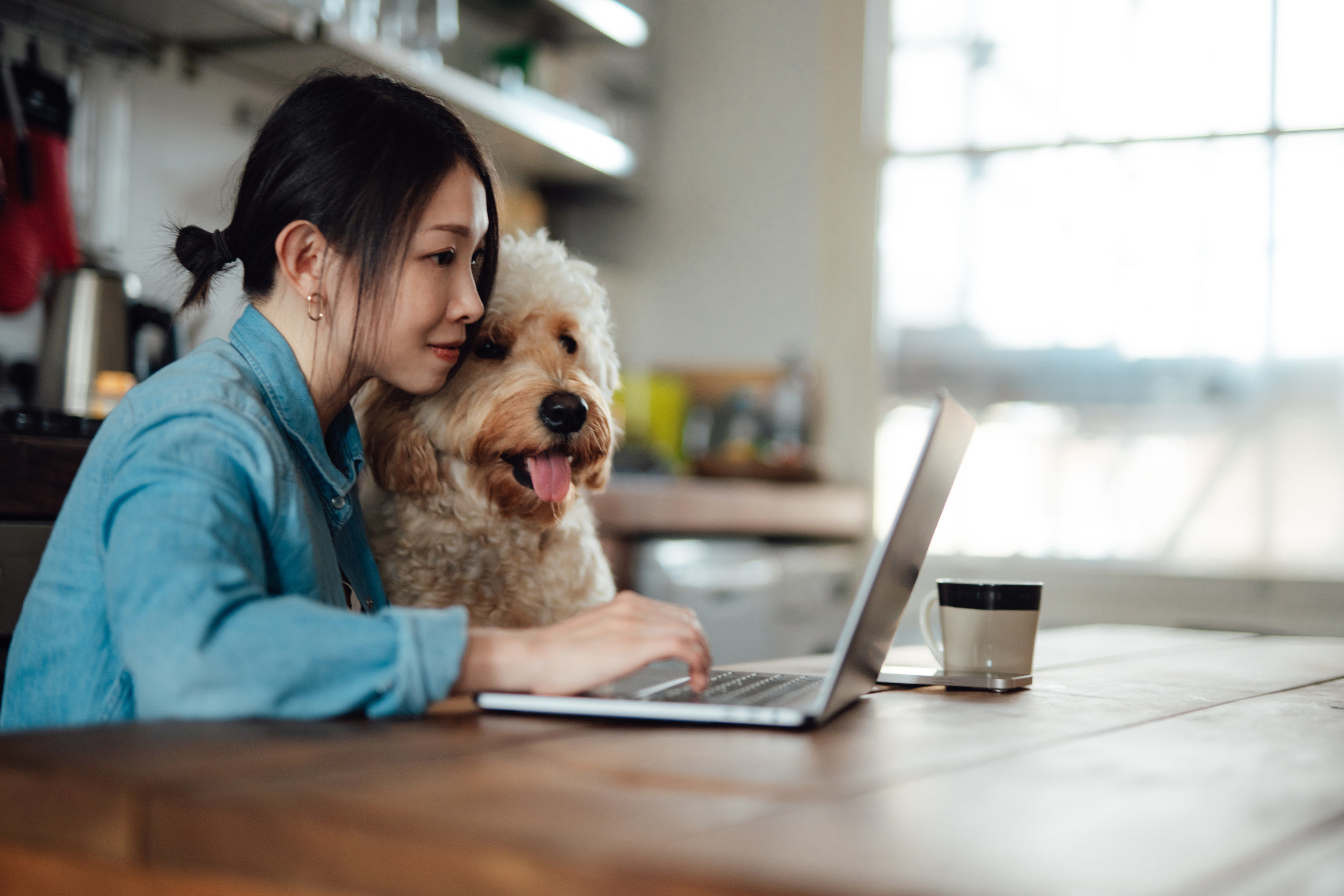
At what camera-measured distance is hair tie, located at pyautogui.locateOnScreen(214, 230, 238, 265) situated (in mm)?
1193

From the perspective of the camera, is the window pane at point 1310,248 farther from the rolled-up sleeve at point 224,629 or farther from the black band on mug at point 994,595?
the rolled-up sleeve at point 224,629

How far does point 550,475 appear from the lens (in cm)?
148

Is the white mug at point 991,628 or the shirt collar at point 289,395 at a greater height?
the shirt collar at point 289,395

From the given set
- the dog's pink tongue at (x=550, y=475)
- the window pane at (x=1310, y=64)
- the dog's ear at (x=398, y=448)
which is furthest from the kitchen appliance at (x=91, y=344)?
the window pane at (x=1310, y=64)

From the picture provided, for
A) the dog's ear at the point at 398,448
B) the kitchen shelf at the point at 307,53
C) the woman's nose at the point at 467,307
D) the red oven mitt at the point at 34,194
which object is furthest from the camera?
the kitchen shelf at the point at 307,53

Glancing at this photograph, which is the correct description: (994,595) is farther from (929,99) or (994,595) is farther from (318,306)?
(929,99)

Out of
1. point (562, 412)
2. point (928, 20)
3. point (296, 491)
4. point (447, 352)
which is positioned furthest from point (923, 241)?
point (296, 491)

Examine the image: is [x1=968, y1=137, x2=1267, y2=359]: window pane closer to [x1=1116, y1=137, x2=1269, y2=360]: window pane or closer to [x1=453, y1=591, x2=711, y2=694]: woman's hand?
[x1=1116, y1=137, x2=1269, y2=360]: window pane

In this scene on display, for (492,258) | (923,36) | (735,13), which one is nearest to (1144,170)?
(923,36)

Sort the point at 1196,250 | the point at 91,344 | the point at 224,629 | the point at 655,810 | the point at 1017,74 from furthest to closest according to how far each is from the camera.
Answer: the point at 1017,74
the point at 1196,250
the point at 91,344
the point at 224,629
the point at 655,810

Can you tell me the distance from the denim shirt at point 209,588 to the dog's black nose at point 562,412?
15.8 inches

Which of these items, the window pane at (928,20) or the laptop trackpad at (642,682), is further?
the window pane at (928,20)

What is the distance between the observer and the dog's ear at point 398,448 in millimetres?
1409

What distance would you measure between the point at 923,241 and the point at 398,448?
3243mm
